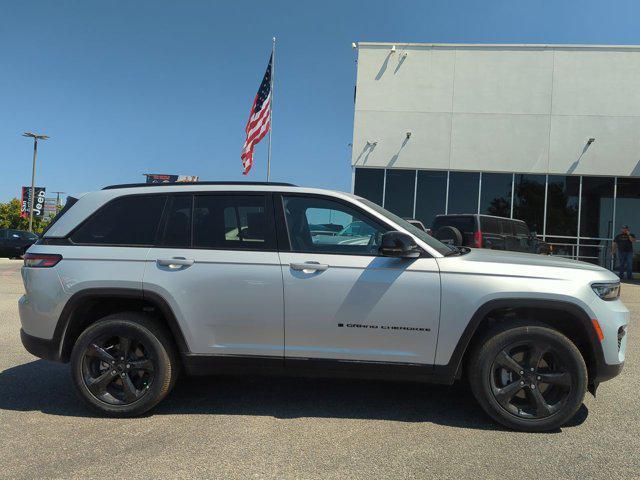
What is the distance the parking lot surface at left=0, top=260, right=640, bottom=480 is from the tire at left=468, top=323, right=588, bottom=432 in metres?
0.13

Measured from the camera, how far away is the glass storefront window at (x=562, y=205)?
1791 centimetres

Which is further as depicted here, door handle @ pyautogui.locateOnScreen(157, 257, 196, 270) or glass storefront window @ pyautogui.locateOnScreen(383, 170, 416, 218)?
glass storefront window @ pyautogui.locateOnScreen(383, 170, 416, 218)

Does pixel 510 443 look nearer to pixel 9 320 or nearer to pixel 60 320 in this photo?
pixel 60 320

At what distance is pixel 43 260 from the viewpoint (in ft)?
12.9

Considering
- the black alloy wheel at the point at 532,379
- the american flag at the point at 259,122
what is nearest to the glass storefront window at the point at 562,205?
the american flag at the point at 259,122

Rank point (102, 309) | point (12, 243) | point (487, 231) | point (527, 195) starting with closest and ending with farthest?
point (102, 309)
point (487, 231)
point (527, 195)
point (12, 243)

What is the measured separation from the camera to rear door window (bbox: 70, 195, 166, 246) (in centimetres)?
396

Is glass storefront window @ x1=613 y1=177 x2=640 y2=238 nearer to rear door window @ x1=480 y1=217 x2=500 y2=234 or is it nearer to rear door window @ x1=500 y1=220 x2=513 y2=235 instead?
rear door window @ x1=500 y1=220 x2=513 y2=235

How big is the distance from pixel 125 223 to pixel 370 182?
49.1 feet

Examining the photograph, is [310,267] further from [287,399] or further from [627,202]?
[627,202]

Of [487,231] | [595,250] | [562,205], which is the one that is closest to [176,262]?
[487,231]

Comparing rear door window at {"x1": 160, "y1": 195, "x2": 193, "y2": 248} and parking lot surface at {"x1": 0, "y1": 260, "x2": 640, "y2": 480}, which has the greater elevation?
rear door window at {"x1": 160, "y1": 195, "x2": 193, "y2": 248}

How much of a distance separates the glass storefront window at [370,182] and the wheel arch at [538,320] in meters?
14.7

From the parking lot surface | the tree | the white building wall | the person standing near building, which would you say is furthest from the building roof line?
the tree
